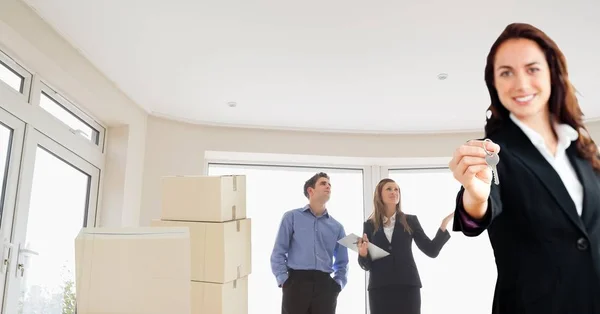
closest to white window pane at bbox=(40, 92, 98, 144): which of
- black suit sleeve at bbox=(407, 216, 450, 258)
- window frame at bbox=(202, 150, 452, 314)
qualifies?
window frame at bbox=(202, 150, 452, 314)

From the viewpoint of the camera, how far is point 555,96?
2.37 feet

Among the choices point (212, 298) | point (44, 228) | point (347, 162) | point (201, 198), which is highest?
point (347, 162)

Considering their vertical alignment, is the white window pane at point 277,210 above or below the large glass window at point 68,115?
below

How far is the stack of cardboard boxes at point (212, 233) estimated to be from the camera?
252 cm

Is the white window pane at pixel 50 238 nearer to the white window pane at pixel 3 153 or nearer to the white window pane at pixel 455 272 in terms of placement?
the white window pane at pixel 3 153

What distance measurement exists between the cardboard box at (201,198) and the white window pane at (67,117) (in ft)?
2.99

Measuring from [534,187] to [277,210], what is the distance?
3.88 metres

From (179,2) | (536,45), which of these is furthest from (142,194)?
(536,45)

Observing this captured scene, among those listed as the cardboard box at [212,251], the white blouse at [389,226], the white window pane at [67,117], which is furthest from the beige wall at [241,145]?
the white blouse at [389,226]

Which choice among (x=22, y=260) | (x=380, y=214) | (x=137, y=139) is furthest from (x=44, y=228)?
(x=380, y=214)

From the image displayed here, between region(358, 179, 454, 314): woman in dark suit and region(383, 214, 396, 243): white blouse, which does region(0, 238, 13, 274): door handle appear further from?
region(383, 214, 396, 243): white blouse

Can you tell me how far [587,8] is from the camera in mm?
2393

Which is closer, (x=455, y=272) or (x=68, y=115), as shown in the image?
(x=68, y=115)

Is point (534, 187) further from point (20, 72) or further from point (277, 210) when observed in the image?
point (277, 210)
